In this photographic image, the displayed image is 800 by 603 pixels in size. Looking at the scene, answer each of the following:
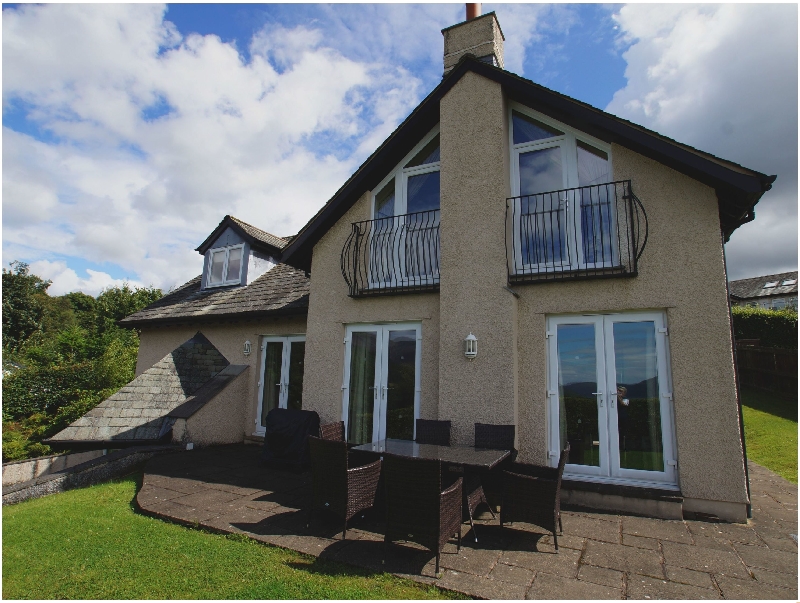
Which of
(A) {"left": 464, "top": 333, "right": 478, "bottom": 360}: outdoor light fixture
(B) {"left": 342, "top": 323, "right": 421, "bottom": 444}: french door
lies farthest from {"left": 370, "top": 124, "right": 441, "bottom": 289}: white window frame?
(A) {"left": 464, "top": 333, "right": 478, "bottom": 360}: outdoor light fixture

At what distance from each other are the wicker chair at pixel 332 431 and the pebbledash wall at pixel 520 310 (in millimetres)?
1423

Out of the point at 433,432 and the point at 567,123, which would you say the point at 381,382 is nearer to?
the point at 433,432

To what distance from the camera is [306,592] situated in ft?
13.2

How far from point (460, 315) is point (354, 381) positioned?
3000mm

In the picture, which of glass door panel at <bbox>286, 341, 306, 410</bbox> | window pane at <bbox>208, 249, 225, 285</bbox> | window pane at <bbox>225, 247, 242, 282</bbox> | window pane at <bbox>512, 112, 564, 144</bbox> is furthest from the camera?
window pane at <bbox>208, 249, 225, 285</bbox>

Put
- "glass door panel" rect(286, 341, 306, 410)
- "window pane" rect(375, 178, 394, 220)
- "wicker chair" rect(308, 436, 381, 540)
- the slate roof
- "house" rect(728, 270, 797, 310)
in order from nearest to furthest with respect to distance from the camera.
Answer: "wicker chair" rect(308, 436, 381, 540) → "window pane" rect(375, 178, 394, 220) → "glass door panel" rect(286, 341, 306, 410) → "house" rect(728, 270, 797, 310) → the slate roof

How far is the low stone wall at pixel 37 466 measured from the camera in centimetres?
916

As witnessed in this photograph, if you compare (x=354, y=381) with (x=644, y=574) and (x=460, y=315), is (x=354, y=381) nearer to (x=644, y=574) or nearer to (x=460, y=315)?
(x=460, y=315)

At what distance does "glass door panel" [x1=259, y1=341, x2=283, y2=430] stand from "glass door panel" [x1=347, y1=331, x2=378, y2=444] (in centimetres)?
355

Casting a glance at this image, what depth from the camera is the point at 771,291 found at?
51.3 m

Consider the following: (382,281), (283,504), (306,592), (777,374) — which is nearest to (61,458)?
(283,504)

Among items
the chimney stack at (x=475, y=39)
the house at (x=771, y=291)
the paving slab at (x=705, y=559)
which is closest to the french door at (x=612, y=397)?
the paving slab at (x=705, y=559)

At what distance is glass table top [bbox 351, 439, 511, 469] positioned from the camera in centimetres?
541

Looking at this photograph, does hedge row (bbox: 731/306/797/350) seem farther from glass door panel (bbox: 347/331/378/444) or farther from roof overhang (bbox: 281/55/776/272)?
glass door panel (bbox: 347/331/378/444)
